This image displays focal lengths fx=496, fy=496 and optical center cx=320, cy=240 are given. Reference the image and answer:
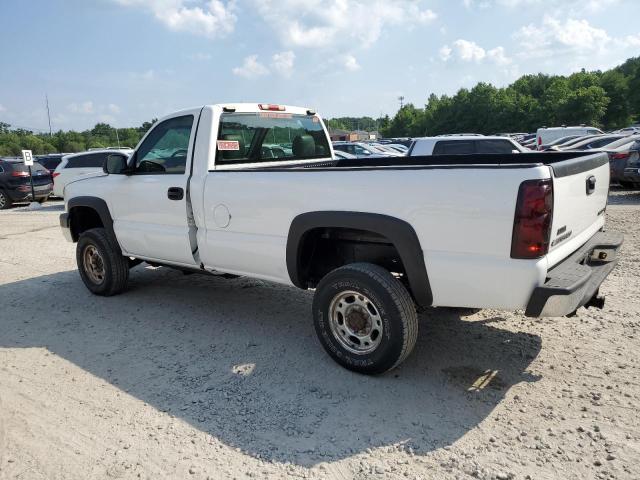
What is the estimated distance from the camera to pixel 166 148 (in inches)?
195

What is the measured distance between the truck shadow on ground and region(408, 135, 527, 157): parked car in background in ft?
20.3

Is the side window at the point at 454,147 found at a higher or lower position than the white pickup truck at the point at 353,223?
higher

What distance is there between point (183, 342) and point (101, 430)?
138 centimetres

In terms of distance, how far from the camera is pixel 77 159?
15172 mm

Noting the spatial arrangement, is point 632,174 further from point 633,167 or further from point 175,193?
point 175,193

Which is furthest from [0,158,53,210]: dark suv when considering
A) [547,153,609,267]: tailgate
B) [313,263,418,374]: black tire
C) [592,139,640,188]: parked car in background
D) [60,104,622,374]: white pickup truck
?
[592,139,640,188]: parked car in background

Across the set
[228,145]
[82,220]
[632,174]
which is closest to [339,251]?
[228,145]

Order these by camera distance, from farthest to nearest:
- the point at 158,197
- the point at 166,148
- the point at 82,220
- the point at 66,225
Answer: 1. the point at 82,220
2. the point at 66,225
3. the point at 166,148
4. the point at 158,197

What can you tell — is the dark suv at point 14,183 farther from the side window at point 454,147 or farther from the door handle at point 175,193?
the door handle at point 175,193

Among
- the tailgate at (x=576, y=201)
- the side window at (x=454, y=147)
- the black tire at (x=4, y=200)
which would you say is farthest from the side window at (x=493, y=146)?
the black tire at (x=4, y=200)

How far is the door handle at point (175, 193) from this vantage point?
4583mm

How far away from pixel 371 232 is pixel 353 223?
0.62 feet

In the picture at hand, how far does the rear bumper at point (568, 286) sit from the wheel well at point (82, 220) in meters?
5.12

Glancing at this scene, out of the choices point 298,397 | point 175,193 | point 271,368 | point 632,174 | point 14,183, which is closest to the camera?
point 298,397
